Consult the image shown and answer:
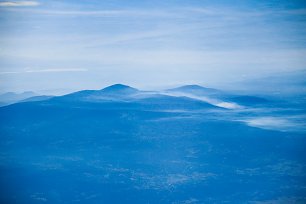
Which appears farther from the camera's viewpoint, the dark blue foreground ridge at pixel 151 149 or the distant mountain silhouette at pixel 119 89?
the distant mountain silhouette at pixel 119 89

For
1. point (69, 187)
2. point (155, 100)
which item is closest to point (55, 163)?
point (69, 187)

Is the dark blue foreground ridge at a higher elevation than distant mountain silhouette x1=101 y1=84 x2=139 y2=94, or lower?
lower

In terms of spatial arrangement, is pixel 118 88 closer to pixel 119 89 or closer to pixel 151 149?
pixel 119 89

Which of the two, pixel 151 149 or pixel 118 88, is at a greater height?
pixel 118 88

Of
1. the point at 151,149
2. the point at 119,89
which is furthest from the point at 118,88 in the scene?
the point at 151,149

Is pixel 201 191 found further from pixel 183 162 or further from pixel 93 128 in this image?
pixel 93 128

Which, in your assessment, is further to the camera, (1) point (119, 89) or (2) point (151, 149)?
(1) point (119, 89)

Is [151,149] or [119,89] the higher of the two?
[119,89]

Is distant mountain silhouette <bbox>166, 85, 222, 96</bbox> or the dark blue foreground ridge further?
distant mountain silhouette <bbox>166, 85, 222, 96</bbox>

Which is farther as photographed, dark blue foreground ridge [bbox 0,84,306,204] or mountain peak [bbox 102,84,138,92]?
mountain peak [bbox 102,84,138,92]

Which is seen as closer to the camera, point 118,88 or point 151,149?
point 151,149

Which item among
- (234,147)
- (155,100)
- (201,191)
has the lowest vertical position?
(201,191)
